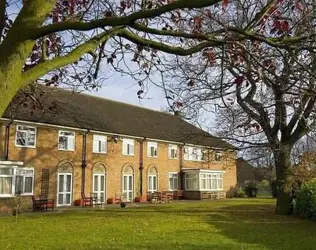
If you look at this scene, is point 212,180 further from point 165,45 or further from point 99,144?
point 165,45

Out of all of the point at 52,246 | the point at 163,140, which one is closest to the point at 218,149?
the point at 52,246

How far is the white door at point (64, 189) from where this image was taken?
32.9 m

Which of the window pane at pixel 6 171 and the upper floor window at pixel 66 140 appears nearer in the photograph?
the window pane at pixel 6 171

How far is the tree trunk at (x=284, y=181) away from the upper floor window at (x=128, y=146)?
16852 millimetres

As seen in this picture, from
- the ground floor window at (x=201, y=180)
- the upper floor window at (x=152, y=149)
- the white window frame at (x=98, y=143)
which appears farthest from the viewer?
the ground floor window at (x=201, y=180)

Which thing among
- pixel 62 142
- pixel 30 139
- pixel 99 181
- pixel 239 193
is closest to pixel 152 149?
pixel 99 181

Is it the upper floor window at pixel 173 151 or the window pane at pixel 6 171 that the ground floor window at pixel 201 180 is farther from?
the window pane at pixel 6 171

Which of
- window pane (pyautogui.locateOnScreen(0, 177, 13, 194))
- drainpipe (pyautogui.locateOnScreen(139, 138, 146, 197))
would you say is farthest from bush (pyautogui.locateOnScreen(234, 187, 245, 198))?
window pane (pyautogui.locateOnScreen(0, 177, 13, 194))

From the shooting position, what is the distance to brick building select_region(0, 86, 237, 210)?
1159 inches

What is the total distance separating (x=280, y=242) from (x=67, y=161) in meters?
22.3

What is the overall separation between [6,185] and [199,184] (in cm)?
2284

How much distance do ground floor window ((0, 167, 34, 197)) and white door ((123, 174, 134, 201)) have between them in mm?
10533

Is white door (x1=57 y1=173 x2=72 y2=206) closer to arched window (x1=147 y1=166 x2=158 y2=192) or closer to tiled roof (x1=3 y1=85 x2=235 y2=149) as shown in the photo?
tiled roof (x1=3 y1=85 x2=235 y2=149)

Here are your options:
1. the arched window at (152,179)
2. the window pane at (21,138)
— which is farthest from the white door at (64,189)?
the arched window at (152,179)
